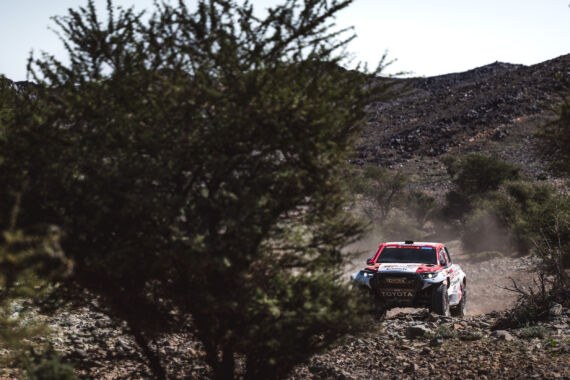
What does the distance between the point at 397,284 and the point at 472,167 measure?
40732 mm

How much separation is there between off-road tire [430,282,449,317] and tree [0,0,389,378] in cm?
725

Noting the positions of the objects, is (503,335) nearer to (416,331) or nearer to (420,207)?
(416,331)

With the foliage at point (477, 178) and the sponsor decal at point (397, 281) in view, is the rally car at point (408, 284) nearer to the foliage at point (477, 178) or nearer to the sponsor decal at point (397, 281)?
the sponsor decal at point (397, 281)

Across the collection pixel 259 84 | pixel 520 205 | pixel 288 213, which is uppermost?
pixel 259 84

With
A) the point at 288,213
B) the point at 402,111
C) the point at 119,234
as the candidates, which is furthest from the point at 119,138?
the point at 402,111

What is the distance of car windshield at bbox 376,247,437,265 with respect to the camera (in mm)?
13859

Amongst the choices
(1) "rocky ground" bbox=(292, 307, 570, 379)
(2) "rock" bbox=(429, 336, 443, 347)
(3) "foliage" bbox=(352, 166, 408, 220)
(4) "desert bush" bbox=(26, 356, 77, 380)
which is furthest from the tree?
(3) "foliage" bbox=(352, 166, 408, 220)

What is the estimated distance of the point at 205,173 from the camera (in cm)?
600

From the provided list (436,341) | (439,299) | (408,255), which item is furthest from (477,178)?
(436,341)

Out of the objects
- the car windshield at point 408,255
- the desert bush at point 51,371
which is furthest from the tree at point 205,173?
the car windshield at point 408,255

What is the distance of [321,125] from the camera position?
5992mm

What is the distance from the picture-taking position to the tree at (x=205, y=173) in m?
5.75

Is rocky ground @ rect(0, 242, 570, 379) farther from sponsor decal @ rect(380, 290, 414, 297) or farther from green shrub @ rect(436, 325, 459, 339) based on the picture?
sponsor decal @ rect(380, 290, 414, 297)

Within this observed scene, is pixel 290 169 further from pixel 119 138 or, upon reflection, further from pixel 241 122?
pixel 119 138
